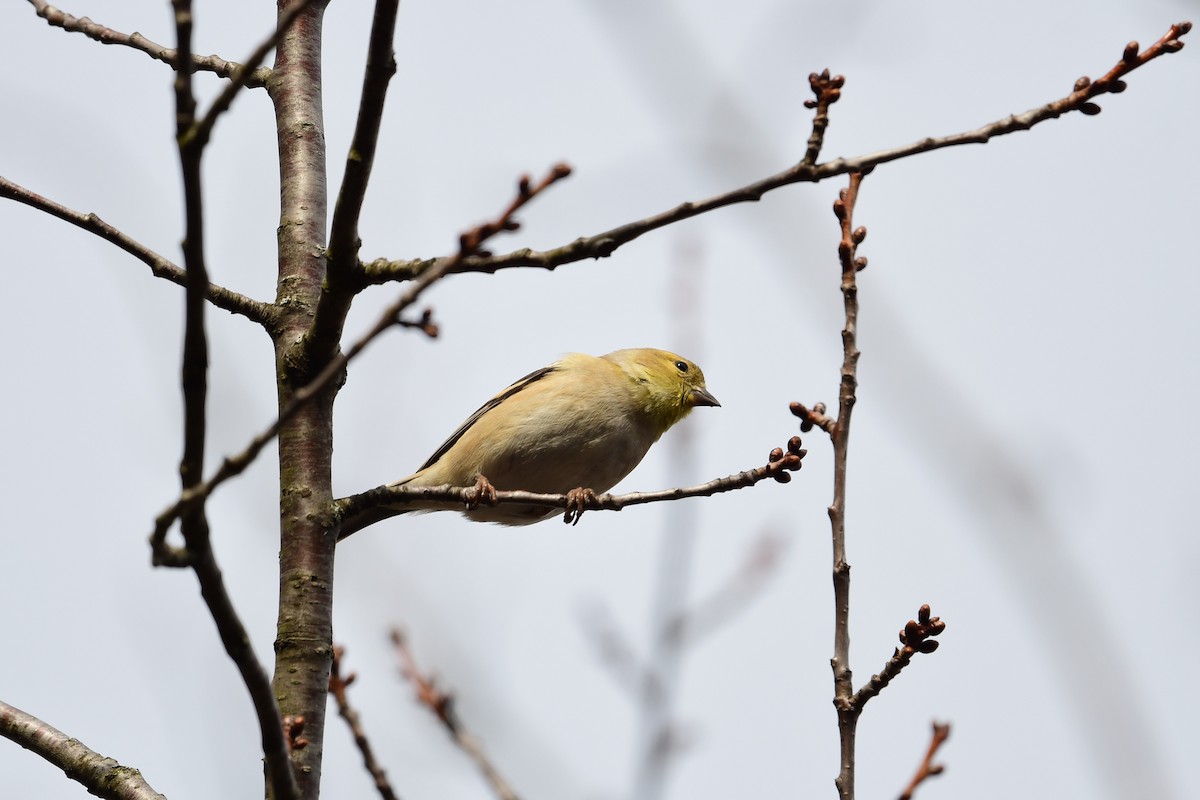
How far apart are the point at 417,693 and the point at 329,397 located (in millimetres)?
1036

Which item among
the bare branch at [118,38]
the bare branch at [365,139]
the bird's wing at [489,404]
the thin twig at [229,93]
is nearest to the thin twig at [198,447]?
the thin twig at [229,93]

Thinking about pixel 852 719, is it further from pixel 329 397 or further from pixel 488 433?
pixel 488 433

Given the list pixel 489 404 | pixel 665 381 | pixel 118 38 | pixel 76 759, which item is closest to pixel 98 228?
pixel 118 38

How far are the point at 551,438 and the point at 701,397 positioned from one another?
1675 mm

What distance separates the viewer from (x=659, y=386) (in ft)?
24.3

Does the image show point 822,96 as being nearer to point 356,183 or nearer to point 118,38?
point 356,183

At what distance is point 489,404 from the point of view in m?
7.24

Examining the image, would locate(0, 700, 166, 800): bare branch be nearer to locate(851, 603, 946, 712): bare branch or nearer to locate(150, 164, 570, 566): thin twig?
locate(150, 164, 570, 566): thin twig

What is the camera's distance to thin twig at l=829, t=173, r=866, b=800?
8.94 feet

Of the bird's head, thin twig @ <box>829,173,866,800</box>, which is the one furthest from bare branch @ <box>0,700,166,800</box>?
the bird's head

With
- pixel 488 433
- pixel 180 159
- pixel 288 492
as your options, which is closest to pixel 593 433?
pixel 488 433

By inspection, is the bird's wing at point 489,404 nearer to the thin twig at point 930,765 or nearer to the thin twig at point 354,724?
the thin twig at point 354,724

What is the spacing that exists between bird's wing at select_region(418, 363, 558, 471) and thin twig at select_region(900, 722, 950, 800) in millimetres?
4333

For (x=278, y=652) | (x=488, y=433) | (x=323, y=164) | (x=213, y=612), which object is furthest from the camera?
(x=488, y=433)
